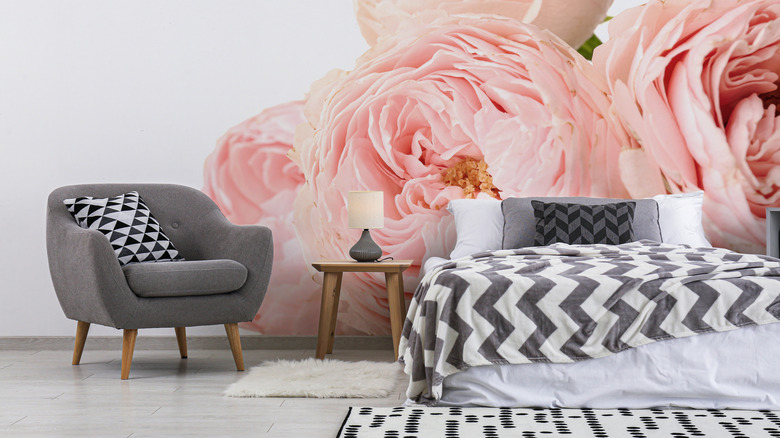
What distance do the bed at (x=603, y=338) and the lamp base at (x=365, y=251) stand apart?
1.17 m

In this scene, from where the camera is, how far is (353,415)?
2.53 metres

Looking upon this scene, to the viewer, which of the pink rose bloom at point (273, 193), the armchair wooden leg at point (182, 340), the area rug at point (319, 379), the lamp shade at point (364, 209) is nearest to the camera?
the area rug at point (319, 379)

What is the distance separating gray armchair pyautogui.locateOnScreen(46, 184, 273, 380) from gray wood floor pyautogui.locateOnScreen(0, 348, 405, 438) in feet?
0.60

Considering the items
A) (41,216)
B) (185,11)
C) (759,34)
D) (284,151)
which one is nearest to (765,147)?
(759,34)

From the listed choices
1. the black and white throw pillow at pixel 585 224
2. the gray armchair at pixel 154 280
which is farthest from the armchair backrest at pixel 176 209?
the black and white throw pillow at pixel 585 224

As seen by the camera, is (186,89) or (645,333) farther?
(186,89)

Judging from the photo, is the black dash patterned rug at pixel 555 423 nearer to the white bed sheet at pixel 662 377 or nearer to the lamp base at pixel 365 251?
the white bed sheet at pixel 662 377

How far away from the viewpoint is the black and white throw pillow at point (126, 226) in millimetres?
3549

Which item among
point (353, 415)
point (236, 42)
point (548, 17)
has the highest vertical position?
point (548, 17)

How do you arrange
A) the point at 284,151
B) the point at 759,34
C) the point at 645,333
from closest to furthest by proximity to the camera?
1. the point at 645,333
2. the point at 759,34
3. the point at 284,151

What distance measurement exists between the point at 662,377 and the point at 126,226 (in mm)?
2471

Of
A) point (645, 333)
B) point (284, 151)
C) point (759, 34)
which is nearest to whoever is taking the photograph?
point (645, 333)

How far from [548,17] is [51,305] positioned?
3166 millimetres

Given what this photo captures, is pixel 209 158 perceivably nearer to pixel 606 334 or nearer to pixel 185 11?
pixel 185 11
